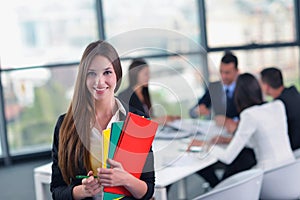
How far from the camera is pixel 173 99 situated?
5.95ft

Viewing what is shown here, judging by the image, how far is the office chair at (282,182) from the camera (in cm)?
283

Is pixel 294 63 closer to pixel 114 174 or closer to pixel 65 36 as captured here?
pixel 65 36

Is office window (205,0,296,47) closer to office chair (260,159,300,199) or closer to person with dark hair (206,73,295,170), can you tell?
person with dark hair (206,73,295,170)

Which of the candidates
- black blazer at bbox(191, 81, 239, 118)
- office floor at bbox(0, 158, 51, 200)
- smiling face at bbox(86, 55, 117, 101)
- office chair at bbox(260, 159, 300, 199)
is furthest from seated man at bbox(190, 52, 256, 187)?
office floor at bbox(0, 158, 51, 200)

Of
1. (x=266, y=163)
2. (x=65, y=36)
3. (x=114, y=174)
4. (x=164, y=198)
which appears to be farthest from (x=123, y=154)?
(x=65, y=36)

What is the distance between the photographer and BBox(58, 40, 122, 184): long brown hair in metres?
1.57

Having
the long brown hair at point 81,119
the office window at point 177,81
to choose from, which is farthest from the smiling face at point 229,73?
the long brown hair at point 81,119

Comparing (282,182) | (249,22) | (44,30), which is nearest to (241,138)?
(282,182)

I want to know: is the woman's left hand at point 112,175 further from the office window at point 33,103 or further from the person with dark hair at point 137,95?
the office window at point 33,103

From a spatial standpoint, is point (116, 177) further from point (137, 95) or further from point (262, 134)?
point (262, 134)

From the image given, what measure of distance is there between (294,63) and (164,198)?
3.84 m

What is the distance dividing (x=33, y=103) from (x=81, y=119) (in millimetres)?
3663

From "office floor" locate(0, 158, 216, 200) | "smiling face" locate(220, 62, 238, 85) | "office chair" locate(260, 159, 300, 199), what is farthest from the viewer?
"office floor" locate(0, 158, 216, 200)

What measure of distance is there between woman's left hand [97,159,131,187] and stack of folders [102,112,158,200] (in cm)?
1
